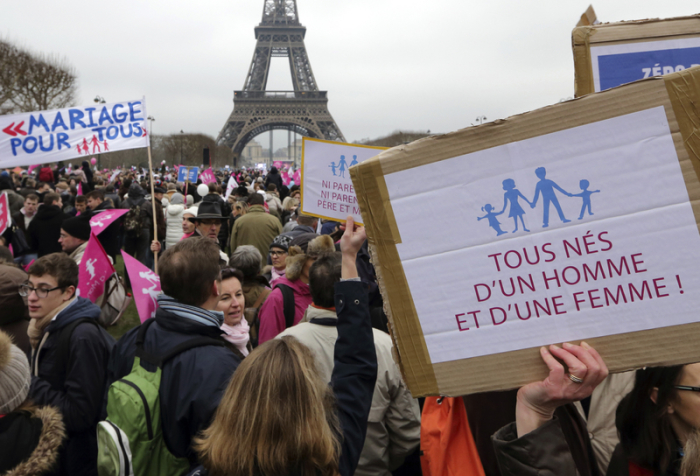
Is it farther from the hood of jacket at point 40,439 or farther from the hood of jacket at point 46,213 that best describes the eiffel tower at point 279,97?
the hood of jacket at point 40,439

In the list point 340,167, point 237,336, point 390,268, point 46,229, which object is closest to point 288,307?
point 237,336

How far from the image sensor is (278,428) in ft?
4.82

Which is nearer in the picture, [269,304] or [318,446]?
[318,446]

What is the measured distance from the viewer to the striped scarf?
6.89ft

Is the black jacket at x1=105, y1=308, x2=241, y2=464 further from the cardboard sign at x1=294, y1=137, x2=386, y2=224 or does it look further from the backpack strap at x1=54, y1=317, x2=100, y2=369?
the cardboard sign at x1=294, y1=137, x2=386, y2=224

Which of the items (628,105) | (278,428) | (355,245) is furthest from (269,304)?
(628,105)

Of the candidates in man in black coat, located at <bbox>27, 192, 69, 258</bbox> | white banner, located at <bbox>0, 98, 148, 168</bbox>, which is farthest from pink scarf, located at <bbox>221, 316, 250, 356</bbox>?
man in black coat, located at <bbox>27, 192, 69, 258</bbox>

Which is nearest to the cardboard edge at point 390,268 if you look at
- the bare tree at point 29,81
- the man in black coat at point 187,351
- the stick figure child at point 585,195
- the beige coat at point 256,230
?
the stick figure child at point 585,195

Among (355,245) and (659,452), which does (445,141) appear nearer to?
(355,245)

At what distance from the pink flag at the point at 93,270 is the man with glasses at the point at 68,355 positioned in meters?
0.75

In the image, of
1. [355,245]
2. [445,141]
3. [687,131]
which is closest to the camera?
[687,131]

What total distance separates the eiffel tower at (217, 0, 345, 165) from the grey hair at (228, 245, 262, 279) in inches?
2008

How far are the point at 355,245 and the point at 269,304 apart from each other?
6.31ft

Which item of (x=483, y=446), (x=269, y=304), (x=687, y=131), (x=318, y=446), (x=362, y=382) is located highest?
(x=687, y=131)
